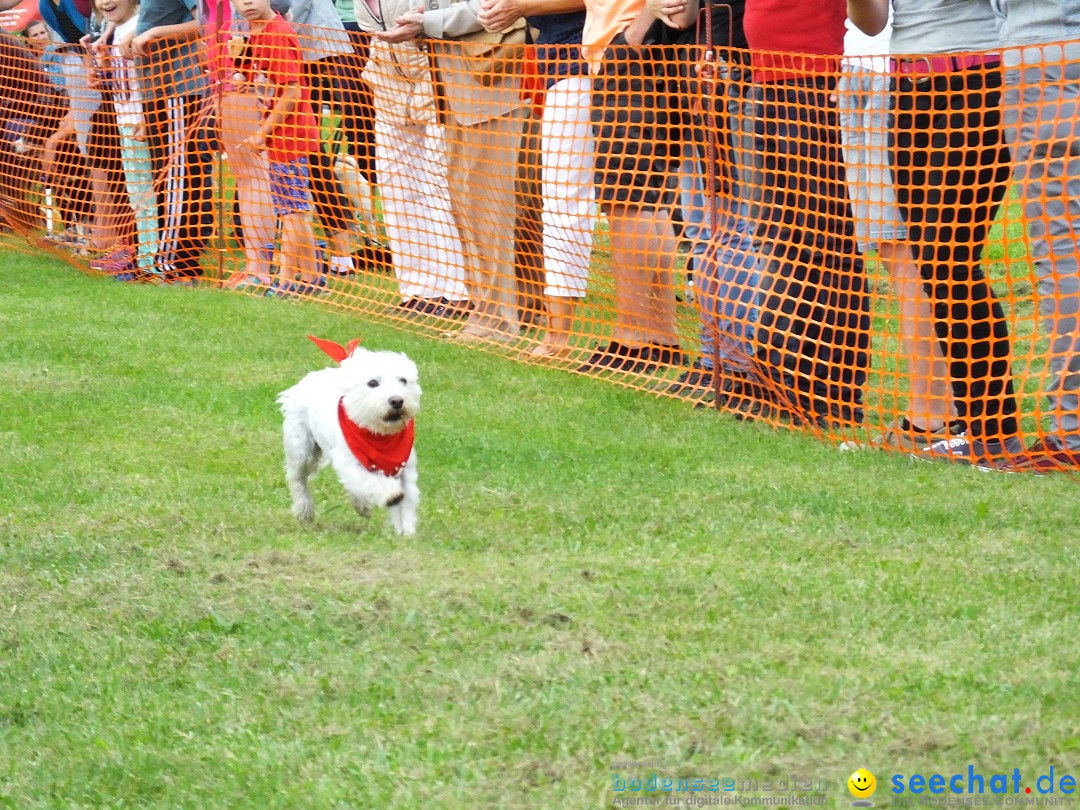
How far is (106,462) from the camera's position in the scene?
7.31 meters

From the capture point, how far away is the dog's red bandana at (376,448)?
6035mm

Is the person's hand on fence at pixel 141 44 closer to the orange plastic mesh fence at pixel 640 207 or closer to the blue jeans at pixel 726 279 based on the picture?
the orange plastic mesh fence at pixel 640 207

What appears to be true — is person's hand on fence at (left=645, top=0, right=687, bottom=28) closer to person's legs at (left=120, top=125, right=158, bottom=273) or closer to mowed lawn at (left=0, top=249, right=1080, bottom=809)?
mowed lawn at (left=0, top=249, right=1080, bottom=809)

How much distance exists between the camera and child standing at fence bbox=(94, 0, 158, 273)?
12445mm

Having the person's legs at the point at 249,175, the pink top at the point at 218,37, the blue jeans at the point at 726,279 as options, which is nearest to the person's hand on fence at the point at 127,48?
the pink top at the point at 218,37

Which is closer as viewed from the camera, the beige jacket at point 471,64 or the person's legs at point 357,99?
the beige jacket at point 471,64

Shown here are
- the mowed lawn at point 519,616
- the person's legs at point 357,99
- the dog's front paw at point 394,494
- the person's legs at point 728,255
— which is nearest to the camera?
the mowed lawn at point 519,616

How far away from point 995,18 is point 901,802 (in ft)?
15.5

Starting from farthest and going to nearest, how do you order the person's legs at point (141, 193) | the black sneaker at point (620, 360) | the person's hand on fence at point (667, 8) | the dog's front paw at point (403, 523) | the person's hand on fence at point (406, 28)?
the person's legs at point (141, 193) → the person's hand on fence at point (406, 28) → the black sneaker at point (620, 360) → the person's hand on fence at point (667, 8) → the dog's front paw at point (403, 523)

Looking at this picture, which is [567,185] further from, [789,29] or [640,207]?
[789,29]

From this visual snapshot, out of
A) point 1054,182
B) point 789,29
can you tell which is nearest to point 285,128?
point 789,29

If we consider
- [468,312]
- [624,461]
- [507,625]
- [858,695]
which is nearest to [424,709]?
[507,625]

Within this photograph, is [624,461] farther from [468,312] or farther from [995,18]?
[468,312]

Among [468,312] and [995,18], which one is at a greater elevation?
[995,18]
